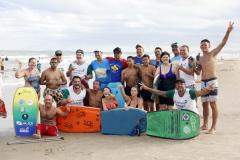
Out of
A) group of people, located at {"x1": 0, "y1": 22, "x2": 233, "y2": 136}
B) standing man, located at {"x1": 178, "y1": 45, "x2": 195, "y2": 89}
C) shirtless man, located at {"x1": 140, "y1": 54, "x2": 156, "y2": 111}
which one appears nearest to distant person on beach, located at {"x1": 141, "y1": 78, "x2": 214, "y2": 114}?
group of people, located at {"x1": 0, "y1": 22, "x2": 233, "y2": 136}

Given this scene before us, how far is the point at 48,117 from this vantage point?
6.86 m

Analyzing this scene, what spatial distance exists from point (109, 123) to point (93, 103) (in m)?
0.73

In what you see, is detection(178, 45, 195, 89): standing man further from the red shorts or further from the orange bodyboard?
the red shorts

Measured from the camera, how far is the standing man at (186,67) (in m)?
7.09

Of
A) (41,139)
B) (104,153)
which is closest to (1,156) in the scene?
(41,139)

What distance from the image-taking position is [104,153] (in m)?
5.54

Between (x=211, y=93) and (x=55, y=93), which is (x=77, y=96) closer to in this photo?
(x=55, y=93)

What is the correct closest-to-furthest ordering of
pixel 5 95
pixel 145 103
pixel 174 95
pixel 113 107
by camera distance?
pixel 174 95, pixel 113 107, pixel 145 103, pixel 5 95

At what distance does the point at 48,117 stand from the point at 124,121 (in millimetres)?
1451

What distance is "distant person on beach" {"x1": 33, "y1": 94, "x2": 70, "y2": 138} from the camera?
667cm

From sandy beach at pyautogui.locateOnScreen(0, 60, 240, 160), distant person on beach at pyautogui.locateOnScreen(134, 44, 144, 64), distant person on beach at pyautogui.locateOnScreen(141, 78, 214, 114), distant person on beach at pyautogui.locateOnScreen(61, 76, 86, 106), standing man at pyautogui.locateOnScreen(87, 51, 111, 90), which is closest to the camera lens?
sandy beach at pyautogui.locateOnScreen(0, 60, 240, 160)

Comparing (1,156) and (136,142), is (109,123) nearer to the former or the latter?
(136,142)

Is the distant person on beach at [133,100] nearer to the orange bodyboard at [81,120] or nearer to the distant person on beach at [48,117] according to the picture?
the orange bodyboard at [81,120]

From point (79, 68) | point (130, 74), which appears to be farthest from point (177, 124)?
point (79, 68)
